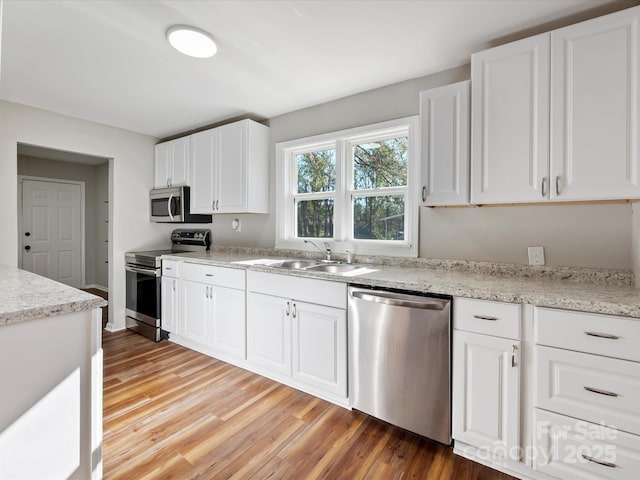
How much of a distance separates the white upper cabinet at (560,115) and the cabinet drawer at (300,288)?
107 cm

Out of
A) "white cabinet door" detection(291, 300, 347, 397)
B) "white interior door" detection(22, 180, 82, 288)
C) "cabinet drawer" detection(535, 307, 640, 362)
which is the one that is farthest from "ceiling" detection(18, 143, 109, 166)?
"cabinet drawer" detection(535, 307, 640, 362)

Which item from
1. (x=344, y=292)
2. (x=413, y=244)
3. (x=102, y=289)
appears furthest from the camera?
(x=102, y=289)

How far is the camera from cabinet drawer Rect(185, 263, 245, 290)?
2652 millimetres

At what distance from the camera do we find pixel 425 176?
2.13 m

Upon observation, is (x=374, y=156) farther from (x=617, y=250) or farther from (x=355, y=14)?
(x=617, y=250)

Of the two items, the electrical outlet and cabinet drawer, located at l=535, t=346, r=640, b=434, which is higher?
the electrical outlet

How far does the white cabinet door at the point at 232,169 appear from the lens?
3166mm

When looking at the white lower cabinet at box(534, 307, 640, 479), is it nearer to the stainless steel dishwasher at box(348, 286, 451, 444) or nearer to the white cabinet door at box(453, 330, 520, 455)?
the white cabinet door at box(453, 330, 520, 455)

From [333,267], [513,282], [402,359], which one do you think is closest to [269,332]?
[333,267]

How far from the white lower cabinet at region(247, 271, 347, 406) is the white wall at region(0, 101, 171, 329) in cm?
217

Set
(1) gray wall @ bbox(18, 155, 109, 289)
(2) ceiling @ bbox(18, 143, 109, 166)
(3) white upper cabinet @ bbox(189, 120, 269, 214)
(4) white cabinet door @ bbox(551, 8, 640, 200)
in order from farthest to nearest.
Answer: (1) gray wall @ bbox(18, 155, 109, 289) < (2) ceiling @ bbox(18, 143, 109, 166) < (3) white upper cabinet @ bbox(189, 120, 269, 214) < (4) white cabinet door @ bbox(551, 8, 640, 200)

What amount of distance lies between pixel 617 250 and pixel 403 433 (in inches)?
64.8

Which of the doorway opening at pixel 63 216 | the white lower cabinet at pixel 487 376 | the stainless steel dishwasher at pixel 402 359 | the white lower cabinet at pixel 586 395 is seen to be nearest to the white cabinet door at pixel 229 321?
the stainless steel dishwasher at pixel 402 359

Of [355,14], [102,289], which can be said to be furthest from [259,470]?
[102,289]
